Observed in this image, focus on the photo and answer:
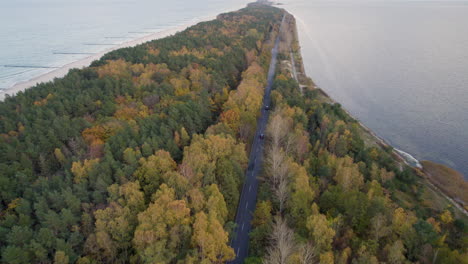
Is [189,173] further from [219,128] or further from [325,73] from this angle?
[325,73]

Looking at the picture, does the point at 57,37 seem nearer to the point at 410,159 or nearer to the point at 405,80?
the point at 405,80

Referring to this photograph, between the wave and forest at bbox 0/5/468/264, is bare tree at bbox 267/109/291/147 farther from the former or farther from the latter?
the wave

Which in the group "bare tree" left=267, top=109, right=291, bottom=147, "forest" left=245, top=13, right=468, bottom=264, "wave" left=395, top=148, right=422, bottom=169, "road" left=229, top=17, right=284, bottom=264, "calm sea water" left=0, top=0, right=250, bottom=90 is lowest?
"wave" left=395, top=148, right=422, bottom=169

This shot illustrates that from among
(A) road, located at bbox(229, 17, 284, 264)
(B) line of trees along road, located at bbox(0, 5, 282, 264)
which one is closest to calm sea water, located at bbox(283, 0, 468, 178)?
(A) road, located at bbox(229, 17, 284, 264)

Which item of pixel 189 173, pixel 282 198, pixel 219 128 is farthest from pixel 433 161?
pixel 189 173

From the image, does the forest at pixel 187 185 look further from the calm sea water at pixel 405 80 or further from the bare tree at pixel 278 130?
the calm sea water at pixel 405 80

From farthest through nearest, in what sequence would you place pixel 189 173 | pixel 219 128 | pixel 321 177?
pixel 219 128
pixel 321 177
pixel 189 173
